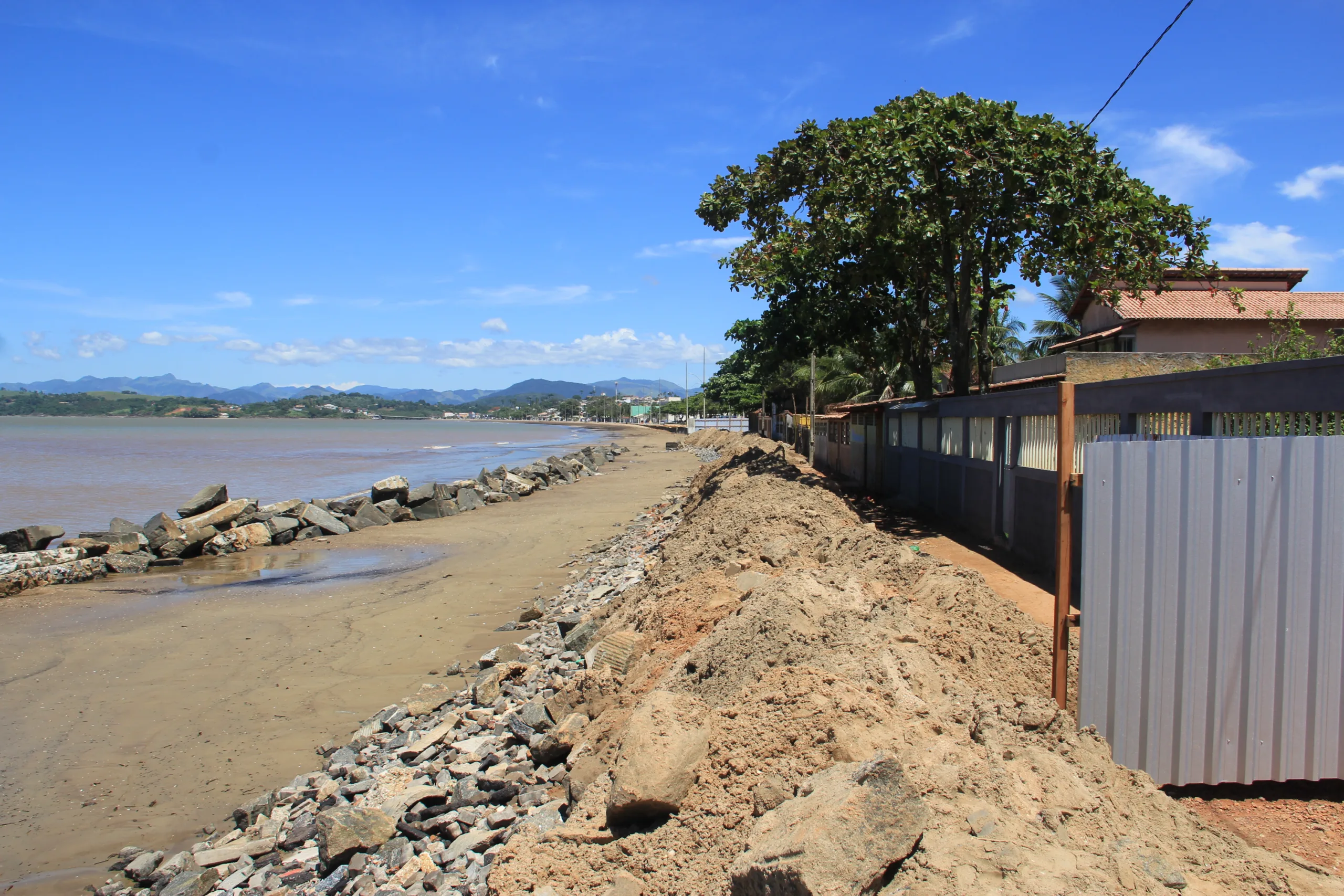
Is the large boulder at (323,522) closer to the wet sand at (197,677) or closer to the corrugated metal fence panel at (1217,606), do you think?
the wet sand at (197,677)

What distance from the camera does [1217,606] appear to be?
386 centimetres

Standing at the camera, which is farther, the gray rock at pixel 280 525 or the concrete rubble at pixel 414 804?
the gray rock at pixel 280 525

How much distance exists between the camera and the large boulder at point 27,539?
16.0m

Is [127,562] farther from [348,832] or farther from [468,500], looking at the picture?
[348,832]

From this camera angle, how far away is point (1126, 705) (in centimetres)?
396

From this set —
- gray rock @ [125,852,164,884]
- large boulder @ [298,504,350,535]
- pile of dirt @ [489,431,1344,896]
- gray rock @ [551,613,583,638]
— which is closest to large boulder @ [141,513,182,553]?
large boulder @ [298,504,350,535]

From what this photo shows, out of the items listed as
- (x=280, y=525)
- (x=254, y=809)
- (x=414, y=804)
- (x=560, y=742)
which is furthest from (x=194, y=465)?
(x=560, y=742)

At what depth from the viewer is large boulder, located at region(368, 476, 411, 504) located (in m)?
23.2

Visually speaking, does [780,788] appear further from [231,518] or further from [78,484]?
[78,484]

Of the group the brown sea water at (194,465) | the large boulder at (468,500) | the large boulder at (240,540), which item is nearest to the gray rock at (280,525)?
the large boulder at (240,540)

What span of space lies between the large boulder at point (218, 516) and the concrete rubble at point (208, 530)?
0.07 feet

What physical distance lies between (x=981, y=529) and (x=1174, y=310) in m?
17.7

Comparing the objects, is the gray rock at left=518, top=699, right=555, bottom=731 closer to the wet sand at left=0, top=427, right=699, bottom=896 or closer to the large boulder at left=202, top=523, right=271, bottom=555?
the wet sand at left=0, top=427, right=699, bottom=896

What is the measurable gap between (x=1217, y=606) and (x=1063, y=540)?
2.36 ft
